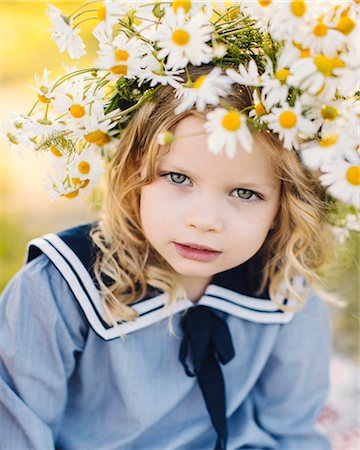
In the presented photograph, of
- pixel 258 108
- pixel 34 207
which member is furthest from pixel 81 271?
pixel 34 207

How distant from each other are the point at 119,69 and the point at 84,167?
26 centimetres

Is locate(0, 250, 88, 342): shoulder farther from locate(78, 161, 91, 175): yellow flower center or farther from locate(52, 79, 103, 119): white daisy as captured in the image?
locate(52, 79, 103, 119): white daisy

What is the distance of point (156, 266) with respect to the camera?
64.2 inches

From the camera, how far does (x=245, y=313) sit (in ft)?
5.66

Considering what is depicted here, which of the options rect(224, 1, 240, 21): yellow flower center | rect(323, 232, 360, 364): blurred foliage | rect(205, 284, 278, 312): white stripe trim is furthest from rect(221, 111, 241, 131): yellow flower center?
rect(323, 232, 360, 364): blurred foliage

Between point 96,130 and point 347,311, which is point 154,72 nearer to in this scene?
point 96,130

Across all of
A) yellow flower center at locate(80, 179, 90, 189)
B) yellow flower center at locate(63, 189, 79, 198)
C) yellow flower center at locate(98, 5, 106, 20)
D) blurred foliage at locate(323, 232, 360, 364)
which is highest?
yellow flower center at locate(98, 5, 106, 20)

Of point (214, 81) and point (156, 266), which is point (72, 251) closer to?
point (156, 266)

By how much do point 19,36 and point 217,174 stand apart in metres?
3.94

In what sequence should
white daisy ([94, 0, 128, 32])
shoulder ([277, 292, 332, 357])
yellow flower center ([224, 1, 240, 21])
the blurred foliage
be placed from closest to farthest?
white daisy ([94, 0, 128, 32]), yellow flower center ([224, 1, 240, 21]), shoulder ([277, 292, 332, 357]), the blurred foliage

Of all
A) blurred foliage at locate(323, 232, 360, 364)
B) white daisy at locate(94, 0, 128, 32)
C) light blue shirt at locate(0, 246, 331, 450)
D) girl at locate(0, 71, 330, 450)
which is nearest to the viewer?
white daisy at locate(94, 0, 128, 32)

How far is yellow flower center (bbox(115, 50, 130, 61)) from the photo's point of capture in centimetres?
122

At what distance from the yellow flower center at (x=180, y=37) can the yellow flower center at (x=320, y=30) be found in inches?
8.1

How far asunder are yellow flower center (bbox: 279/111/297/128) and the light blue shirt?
24.1 inches
